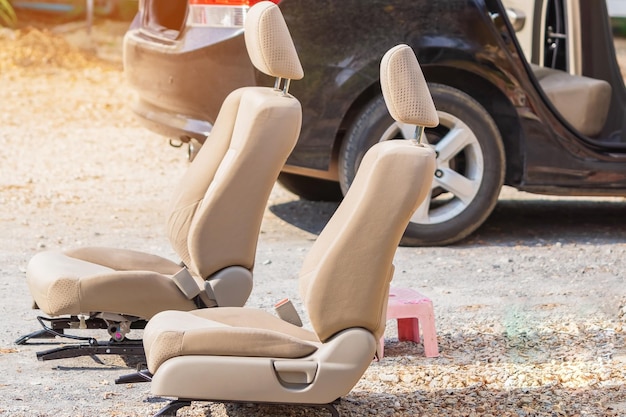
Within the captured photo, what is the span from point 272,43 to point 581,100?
311 cm

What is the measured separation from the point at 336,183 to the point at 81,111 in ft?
13.8

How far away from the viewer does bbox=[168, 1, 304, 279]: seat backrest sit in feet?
14.2

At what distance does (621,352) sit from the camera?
458 cm

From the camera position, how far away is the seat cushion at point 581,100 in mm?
6684

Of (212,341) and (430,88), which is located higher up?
(430,88)

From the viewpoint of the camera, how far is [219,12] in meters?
5.91

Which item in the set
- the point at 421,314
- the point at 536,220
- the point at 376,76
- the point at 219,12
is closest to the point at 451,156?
the point at 376,76

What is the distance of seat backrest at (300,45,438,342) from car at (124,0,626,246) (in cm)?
235

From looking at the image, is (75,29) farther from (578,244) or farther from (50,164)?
(578,244)

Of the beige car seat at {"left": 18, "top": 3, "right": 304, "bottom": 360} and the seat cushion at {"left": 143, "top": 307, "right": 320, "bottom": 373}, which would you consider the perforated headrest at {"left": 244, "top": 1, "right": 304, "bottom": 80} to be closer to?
the beige car seat at {"left": 18, "top": 3, "right": 304, "bottom": 360}

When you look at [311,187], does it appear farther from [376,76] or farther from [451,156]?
[376,76]

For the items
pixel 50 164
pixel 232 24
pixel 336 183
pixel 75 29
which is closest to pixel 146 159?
pixel 50 164

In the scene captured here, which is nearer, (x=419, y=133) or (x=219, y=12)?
(x=419, y=133)

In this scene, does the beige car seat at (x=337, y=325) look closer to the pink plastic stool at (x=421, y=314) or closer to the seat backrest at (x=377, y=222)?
the seat backrest at (x=377, y=222)
